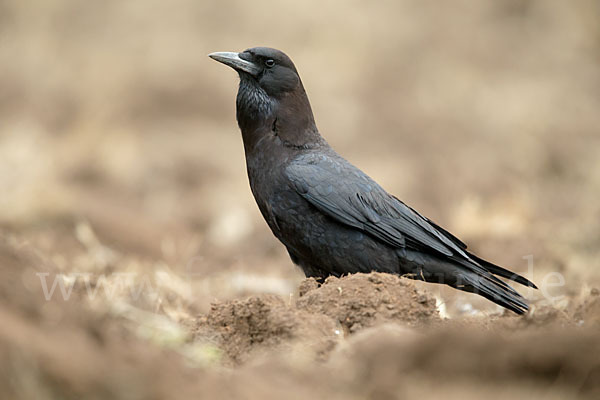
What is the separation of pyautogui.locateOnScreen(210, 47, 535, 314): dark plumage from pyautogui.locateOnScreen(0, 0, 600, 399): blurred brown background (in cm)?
55

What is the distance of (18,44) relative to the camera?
47.3ft

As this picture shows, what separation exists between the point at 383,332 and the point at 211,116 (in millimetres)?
11399

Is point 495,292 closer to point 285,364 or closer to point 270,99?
point 270,99

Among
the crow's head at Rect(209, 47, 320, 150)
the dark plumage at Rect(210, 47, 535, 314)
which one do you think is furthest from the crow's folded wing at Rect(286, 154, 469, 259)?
the crow's head at Rect(209, 47, 320, 150)

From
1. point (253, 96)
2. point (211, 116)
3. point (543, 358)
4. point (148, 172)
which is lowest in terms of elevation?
point (543, 358)

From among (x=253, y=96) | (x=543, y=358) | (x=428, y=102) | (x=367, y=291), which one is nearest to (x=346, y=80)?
(x=428, y=102)

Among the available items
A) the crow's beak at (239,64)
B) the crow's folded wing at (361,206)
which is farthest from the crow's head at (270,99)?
the crow's folded wing at (361,206)

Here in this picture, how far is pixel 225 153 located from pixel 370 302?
917 cm

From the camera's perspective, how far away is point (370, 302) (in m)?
3.70

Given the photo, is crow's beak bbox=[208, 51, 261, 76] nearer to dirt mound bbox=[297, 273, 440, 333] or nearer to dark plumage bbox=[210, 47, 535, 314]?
dark plumage bbox=[210, 47, 535, 314]

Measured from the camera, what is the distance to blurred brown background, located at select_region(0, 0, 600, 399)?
2.61 metres

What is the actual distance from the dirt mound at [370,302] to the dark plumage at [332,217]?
1212 millimetres

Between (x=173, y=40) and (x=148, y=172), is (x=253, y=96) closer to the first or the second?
(x=148, y=172)

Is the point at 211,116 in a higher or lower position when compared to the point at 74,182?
higher
